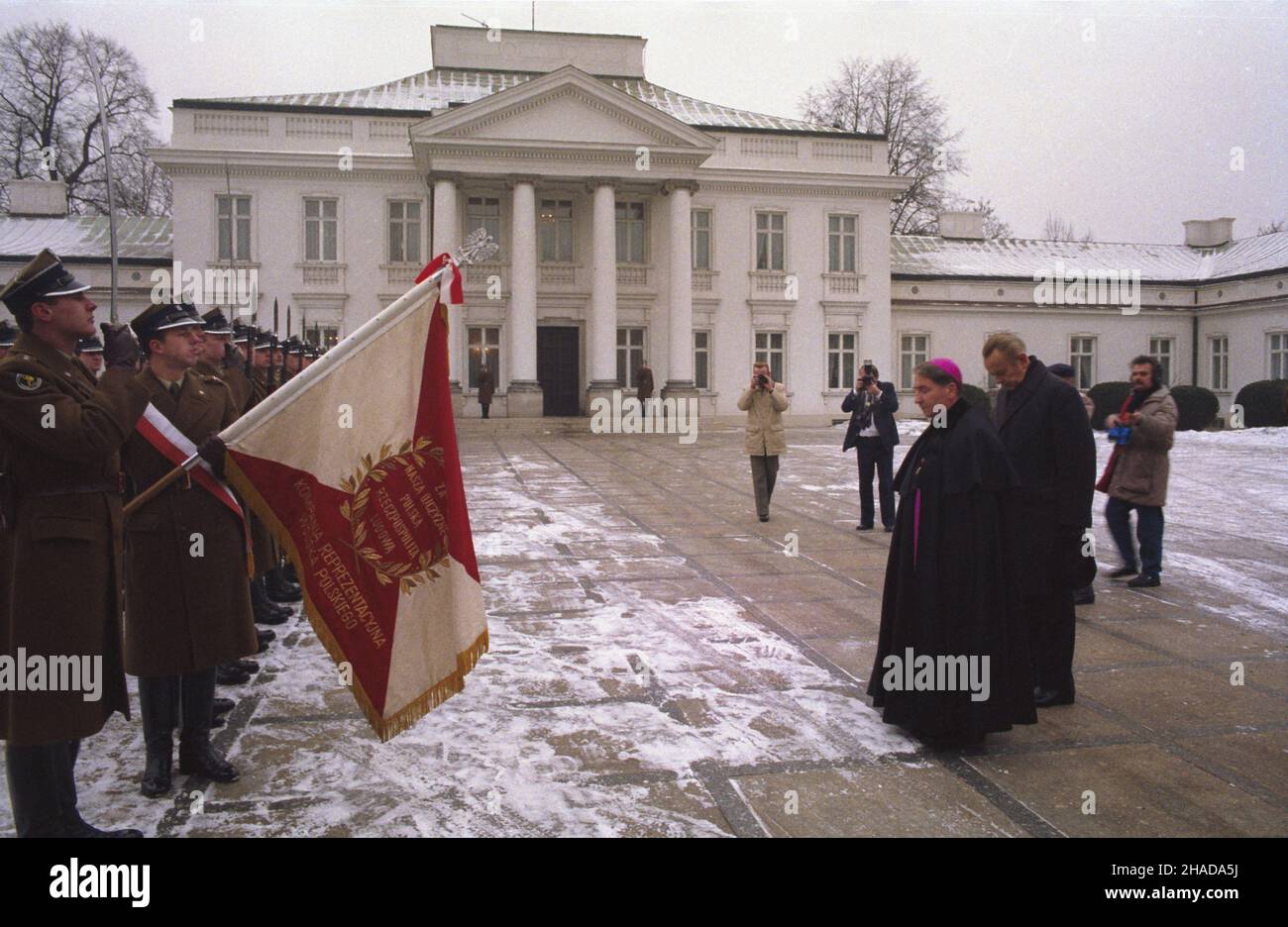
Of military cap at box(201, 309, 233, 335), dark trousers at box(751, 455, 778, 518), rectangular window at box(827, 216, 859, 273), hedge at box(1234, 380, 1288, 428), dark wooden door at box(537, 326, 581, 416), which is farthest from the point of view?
rectangular window at box(827, 216, 859, 273)

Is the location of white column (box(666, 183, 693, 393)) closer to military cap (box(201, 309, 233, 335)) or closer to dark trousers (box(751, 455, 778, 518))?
dark trousers (box(751, 455, 778, 518))

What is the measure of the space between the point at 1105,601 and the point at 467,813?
6436 mm

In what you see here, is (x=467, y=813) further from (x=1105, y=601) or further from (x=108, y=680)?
(x=1105, y=601)

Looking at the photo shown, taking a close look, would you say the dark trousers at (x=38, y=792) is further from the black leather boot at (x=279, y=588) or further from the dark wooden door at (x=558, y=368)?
the dark wooden door at (x=558, y=368)

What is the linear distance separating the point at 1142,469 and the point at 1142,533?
61 cm

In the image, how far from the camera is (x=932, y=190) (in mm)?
48156

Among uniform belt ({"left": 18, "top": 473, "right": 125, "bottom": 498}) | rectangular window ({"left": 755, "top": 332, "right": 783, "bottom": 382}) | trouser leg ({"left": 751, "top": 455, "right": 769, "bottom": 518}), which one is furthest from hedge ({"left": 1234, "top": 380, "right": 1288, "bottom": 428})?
uniform belt ({"left": 18, "top": 473, "right": 125, "bottom": 498})

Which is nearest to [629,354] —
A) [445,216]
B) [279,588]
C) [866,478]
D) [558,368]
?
[558,368]

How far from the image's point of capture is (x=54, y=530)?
384cm

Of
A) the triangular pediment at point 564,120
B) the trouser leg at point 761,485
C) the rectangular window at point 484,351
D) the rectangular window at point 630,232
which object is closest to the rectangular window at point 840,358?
the rectangular window at point 630,232

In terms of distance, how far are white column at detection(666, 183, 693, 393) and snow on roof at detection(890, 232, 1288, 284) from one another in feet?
33.9

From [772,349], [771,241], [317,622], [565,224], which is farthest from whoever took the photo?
[772,349]

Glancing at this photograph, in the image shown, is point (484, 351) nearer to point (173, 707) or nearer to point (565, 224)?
point (565, 224)

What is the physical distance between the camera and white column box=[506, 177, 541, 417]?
31141 millimetres
